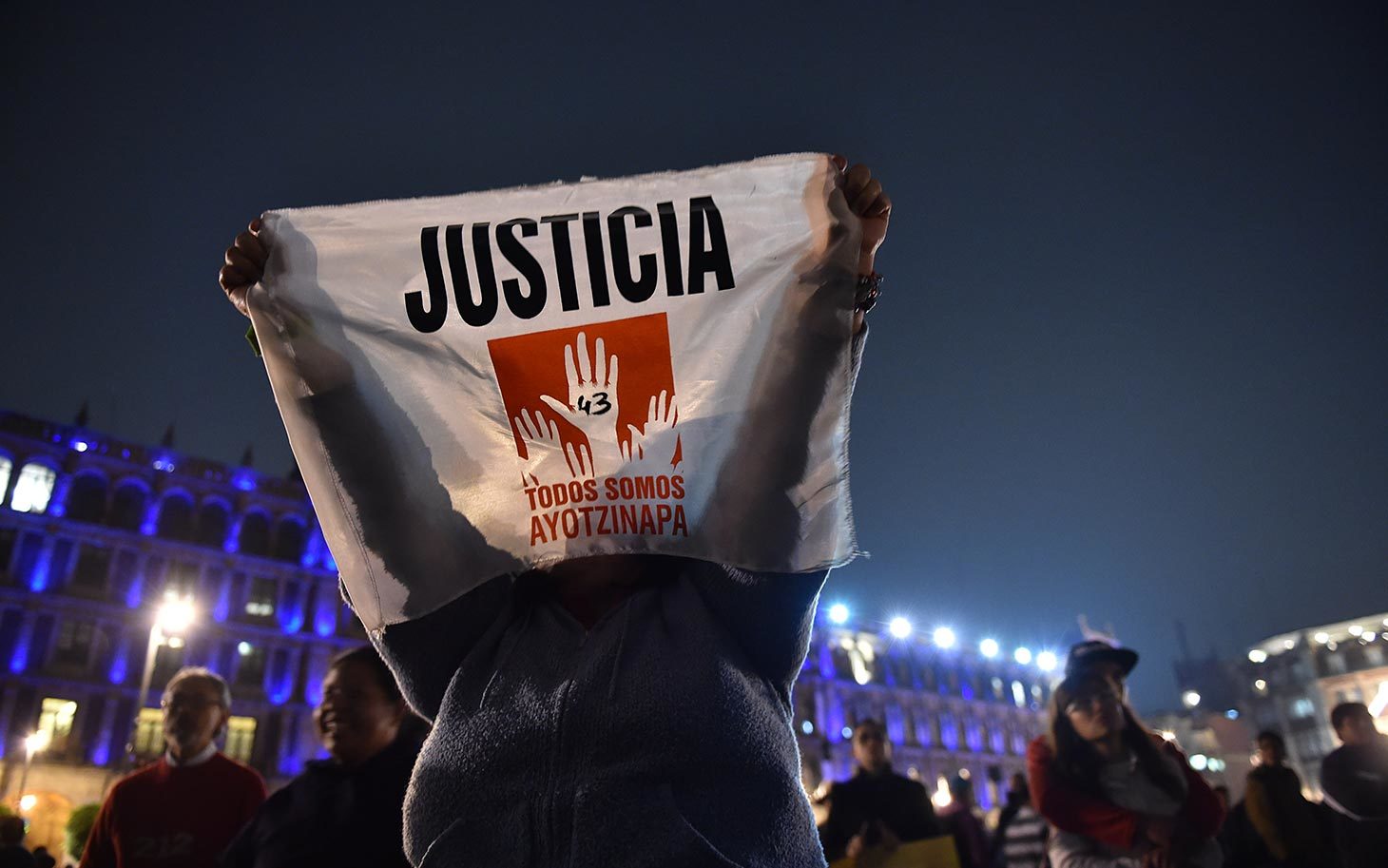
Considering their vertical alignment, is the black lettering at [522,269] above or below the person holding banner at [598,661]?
above

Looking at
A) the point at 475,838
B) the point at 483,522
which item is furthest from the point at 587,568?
the point at 475,838

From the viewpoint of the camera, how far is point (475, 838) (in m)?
1.79

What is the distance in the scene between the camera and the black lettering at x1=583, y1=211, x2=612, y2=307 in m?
2.38

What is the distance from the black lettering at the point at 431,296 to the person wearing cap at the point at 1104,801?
4037 mm

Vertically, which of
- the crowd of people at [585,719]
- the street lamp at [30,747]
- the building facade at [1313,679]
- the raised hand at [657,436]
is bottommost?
the crowd of people at [585,719]

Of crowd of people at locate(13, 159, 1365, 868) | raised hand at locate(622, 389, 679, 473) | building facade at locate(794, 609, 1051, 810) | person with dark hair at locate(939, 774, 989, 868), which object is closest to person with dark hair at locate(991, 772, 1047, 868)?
person with dark hair at locate(939, 774, 989, 868)

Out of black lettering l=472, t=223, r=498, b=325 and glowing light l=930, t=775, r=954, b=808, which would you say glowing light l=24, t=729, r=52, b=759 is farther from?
glowing light l=930, t=775, r=954, b=808

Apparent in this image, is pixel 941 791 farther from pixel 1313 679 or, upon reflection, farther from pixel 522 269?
pixel 522 269

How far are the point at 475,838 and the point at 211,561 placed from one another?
144ft

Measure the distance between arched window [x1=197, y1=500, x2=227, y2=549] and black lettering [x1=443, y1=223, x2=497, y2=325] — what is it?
4358 cm

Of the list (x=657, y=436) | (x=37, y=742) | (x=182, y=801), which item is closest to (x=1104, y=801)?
(x=657, y=436)

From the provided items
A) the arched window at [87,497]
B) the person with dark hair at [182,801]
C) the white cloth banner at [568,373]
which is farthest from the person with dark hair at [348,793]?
the arched window at [87,497]

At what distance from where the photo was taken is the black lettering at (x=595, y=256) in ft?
7.79

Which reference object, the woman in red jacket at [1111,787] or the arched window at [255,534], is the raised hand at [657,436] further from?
the arched window at [255,534]
